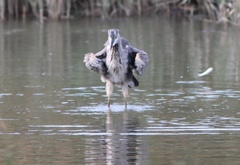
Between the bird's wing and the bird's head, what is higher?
the bird's head

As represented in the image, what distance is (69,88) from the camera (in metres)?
14.5

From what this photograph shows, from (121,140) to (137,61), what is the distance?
274cm

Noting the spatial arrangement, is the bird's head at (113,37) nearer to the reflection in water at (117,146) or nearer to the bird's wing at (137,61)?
the bird's wing at (137,61)

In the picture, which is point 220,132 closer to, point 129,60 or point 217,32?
point 129,60

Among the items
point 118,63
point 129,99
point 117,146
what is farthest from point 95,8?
point 117,146

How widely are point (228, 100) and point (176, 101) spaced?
2.76 feet

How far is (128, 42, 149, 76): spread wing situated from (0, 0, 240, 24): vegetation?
1560cm

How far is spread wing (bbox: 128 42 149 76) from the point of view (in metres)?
12.7

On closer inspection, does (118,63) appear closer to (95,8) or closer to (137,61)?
(137,61)

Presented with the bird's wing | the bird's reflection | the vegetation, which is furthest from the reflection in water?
the vegetation

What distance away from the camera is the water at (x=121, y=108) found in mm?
9430

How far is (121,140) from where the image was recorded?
10.2m

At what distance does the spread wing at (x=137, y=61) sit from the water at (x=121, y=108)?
0.58m

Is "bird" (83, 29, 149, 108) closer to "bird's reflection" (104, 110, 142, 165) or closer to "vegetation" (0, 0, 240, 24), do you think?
"bird's reflection" (104, 110, 142, 165)
